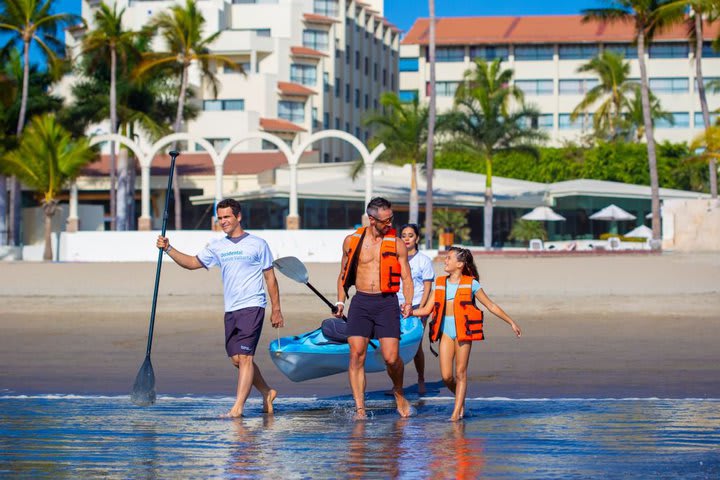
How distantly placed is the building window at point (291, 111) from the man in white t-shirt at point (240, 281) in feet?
201

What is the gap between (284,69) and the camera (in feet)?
235

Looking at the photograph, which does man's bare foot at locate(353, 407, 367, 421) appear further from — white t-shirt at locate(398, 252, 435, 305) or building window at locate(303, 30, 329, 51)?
building window at locate(303, 30, 329, 51)

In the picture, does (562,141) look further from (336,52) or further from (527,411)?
(527,411)

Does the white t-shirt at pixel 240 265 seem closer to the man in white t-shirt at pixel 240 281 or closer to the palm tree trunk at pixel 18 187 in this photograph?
the man in white t-shirt at pixel 240 281

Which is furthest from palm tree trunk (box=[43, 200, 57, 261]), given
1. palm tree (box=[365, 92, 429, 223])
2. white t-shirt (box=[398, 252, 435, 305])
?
white t-shirt (box=[398, 252, 435, 305])

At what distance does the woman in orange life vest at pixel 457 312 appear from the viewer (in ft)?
29.5

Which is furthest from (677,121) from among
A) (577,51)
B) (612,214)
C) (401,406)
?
(401,406)

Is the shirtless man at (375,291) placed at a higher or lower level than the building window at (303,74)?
lower

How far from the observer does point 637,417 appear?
8.80m

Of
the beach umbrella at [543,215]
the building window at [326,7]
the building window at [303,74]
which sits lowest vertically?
the beach umbrella at [543,215]

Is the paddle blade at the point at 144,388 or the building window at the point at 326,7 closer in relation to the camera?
the paddle blade at the point at 144,388

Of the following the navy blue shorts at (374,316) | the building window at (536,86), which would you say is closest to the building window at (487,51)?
the building window at (536,86)

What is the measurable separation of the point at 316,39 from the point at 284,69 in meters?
5.10

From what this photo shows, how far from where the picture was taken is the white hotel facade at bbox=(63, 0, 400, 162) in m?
67.8
